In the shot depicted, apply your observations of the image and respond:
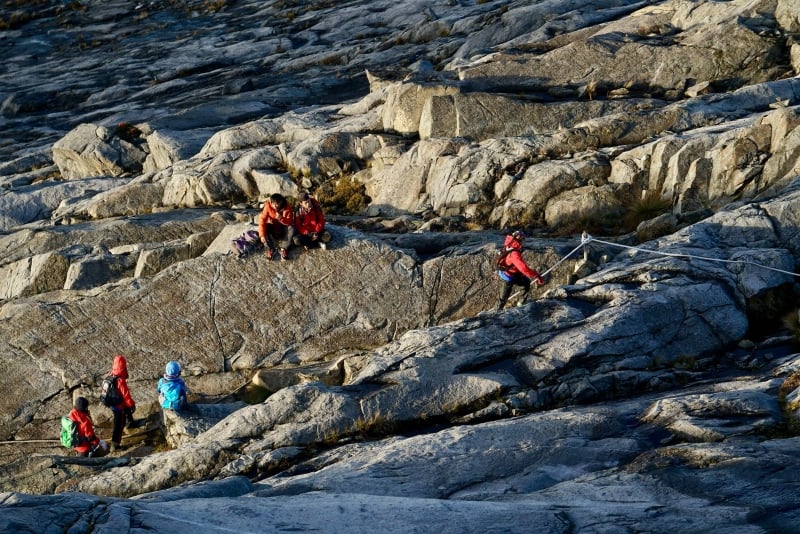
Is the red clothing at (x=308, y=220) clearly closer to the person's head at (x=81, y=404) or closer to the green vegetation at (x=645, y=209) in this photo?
the person's head at (x=81, y=404)

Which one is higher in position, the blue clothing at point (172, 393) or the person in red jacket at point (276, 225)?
the person in red jacket at point (276, 225)

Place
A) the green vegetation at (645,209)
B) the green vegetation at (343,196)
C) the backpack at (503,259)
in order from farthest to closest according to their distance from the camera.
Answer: the green vegetation at (343,196) → the green vegetation at (645,209) → the backpack at (503,259)

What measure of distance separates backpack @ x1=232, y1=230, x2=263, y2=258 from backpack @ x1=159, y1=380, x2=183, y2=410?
429 centimetres

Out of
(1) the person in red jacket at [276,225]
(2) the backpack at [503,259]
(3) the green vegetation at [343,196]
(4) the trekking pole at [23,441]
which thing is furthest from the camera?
(3) the green vegetation at [343,196]

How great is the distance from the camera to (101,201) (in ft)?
102

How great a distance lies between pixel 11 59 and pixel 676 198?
2269 inches

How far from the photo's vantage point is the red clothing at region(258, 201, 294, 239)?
843 inches

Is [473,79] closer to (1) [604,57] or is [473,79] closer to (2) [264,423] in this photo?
(1) [604,57]

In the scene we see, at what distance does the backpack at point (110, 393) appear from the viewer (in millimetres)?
19562

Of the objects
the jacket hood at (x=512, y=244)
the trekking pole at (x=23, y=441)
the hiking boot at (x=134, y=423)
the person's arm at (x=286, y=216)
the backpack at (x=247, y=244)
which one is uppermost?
the person's arm at (x=286, y=216)

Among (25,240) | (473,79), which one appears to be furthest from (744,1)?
(25,240)

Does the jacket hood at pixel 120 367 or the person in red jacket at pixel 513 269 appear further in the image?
the person in red jacket at pixel 513 269

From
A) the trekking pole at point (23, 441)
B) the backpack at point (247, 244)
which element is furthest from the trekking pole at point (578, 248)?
the trekking pole at point (23, 441)

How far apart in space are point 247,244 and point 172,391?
468 centimetres
